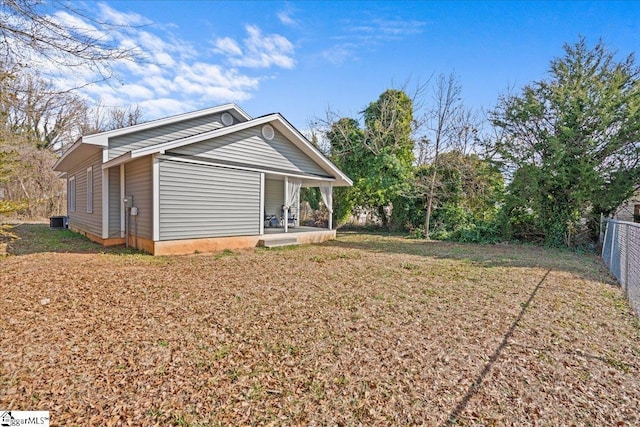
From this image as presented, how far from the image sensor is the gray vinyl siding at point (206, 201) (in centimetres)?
802

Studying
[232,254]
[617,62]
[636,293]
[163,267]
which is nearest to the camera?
[636,293]

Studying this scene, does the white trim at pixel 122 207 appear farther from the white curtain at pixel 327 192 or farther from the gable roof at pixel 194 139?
the white curtain at pixel 327 192

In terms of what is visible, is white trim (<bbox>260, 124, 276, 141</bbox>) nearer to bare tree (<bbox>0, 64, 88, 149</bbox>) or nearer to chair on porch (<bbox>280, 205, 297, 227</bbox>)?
chair on porch (<bbox>280, 205, 297, 227</bbox>)

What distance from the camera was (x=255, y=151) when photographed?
9875mm

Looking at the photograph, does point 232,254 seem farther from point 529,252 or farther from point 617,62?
point 617,62

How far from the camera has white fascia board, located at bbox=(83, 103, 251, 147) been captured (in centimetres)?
864

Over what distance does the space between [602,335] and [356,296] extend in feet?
9.83

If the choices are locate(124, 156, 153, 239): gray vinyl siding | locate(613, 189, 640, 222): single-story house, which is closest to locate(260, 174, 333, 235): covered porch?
locate(124, 156, 153, 239): gray vinyl siding

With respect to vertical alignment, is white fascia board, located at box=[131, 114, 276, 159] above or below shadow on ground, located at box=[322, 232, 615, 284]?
above

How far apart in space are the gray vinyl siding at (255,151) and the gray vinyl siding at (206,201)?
1.22 ft

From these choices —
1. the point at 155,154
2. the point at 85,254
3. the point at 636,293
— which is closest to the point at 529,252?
the point at 636,293

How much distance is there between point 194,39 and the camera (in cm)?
765

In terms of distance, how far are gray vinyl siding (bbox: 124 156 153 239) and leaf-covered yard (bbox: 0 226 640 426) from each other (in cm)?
231

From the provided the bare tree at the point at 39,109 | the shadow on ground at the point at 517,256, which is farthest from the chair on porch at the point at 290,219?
the bare tree at the point at 39,109
